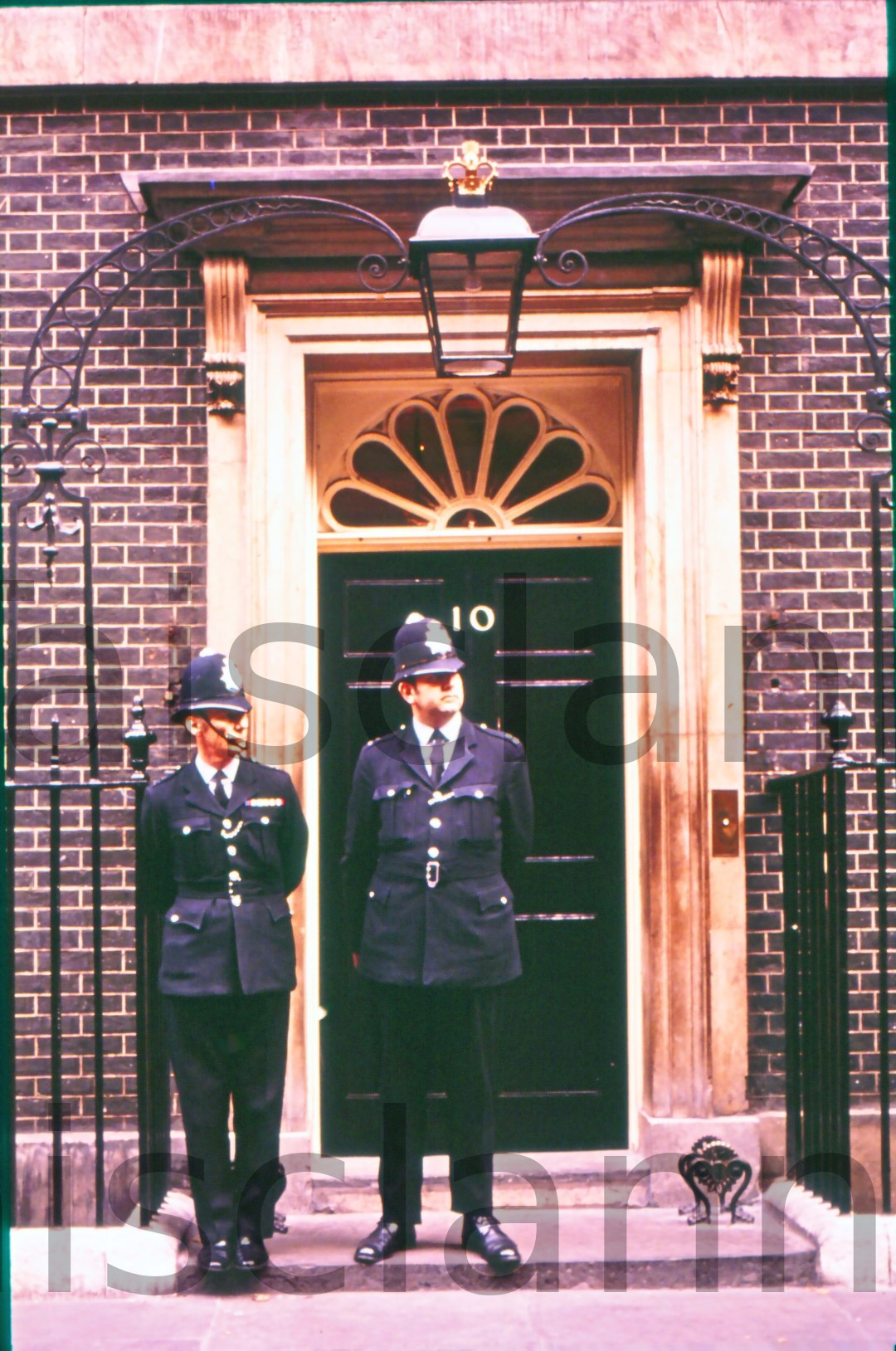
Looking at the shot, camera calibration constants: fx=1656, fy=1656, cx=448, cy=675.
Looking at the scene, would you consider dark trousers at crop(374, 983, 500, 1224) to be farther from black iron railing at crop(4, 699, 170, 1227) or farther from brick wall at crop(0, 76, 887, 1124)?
brick wall at crop(0, 76, 887, 1124)

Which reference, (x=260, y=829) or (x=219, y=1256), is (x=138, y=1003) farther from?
(x=219, y=1256)

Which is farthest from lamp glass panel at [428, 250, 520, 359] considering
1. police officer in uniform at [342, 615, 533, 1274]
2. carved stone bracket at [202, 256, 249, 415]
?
carved stone bracket at [202, 256, 249, 415]

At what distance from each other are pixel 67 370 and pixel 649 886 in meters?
3.21

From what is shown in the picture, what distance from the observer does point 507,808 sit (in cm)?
574

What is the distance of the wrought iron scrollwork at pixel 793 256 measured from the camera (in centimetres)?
566

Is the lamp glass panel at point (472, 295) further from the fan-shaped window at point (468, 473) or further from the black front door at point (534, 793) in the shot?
the black front door at point (534, 793)

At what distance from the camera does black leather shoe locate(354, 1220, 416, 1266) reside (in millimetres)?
5453

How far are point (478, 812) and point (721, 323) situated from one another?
97.3 inches

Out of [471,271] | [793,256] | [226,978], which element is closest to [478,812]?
[226,978]

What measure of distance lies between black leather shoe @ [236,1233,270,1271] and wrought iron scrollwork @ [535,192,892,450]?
3.29 m

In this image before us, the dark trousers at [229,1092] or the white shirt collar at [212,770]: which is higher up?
the white shirt collar at [212,770]

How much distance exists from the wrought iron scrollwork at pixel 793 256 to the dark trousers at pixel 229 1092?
2.64 m

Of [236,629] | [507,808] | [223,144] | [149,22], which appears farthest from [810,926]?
[149,22]

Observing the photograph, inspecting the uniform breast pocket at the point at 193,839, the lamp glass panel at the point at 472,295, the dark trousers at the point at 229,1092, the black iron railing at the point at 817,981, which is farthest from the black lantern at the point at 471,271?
the dark trousers at the point at 229,1092
